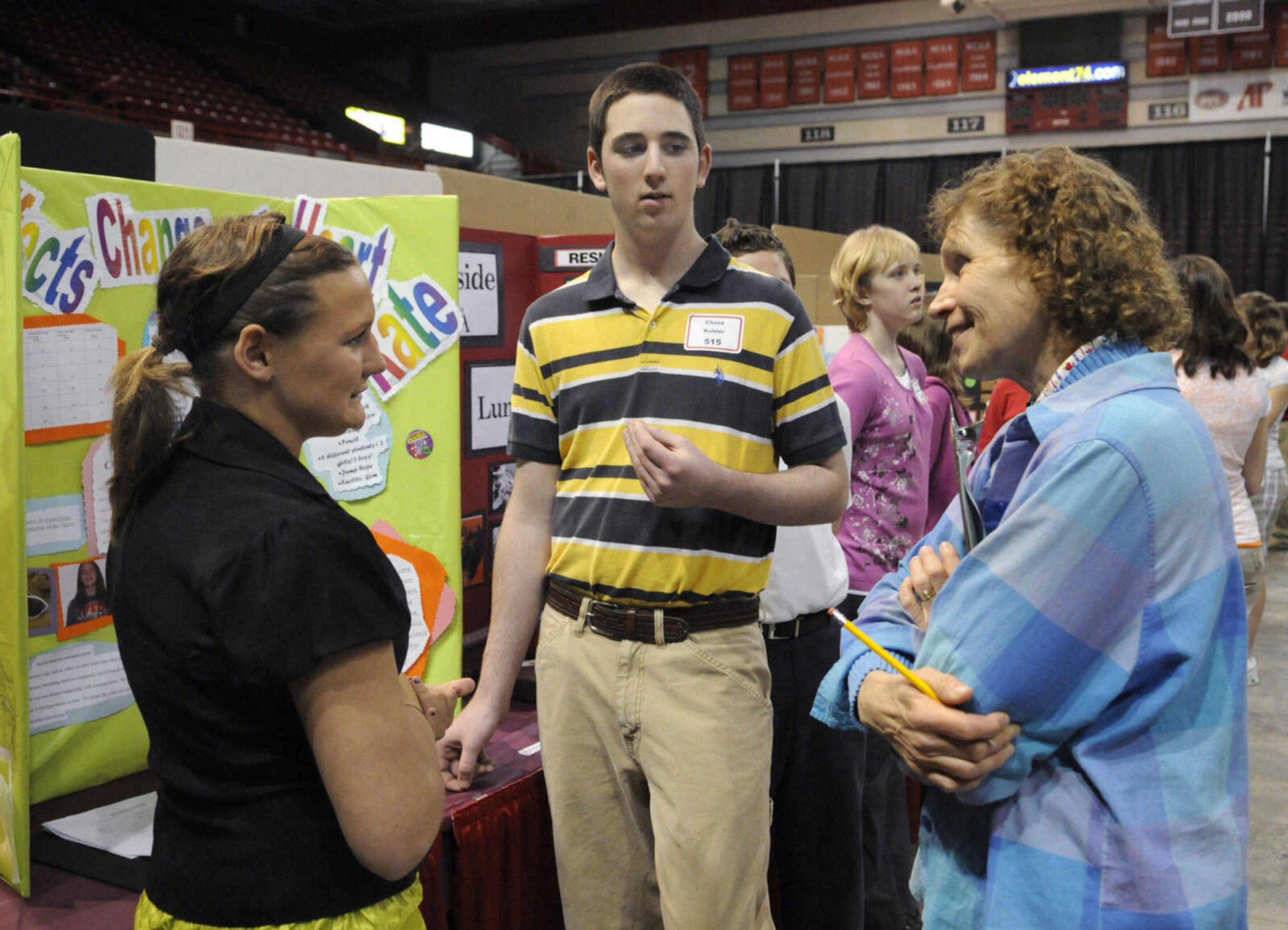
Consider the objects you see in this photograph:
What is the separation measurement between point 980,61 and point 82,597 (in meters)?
12.4

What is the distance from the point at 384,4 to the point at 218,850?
49.5 feet

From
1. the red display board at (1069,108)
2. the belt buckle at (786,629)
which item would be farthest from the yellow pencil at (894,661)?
the red display board at (1069,108)

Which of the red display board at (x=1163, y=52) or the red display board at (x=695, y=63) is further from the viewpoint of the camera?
the red display board at (x=695, y=63)

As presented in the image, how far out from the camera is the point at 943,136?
1252cm

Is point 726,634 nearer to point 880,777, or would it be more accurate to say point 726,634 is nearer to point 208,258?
point 208,258

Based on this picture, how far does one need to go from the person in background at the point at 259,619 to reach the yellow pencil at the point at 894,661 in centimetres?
46

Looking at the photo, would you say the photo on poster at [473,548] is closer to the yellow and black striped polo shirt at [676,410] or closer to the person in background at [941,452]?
the yellow and black striped polo shirt at [676,410]

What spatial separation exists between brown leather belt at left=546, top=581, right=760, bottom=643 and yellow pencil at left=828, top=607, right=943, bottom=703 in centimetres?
38

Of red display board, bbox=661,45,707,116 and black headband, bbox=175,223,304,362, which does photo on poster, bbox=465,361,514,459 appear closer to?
black headband, bbox=175,223,304,362

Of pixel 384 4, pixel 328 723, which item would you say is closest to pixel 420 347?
pixel 328 723

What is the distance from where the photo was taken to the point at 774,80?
1309cm

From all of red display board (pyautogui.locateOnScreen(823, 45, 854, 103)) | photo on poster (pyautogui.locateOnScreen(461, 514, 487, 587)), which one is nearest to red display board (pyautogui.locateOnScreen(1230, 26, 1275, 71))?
red display board (pyautogui.locateOnScreen(823, 45, 854, 103))

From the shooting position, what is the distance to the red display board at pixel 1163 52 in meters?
11.2

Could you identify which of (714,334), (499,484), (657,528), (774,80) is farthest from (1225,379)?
(774,80)
